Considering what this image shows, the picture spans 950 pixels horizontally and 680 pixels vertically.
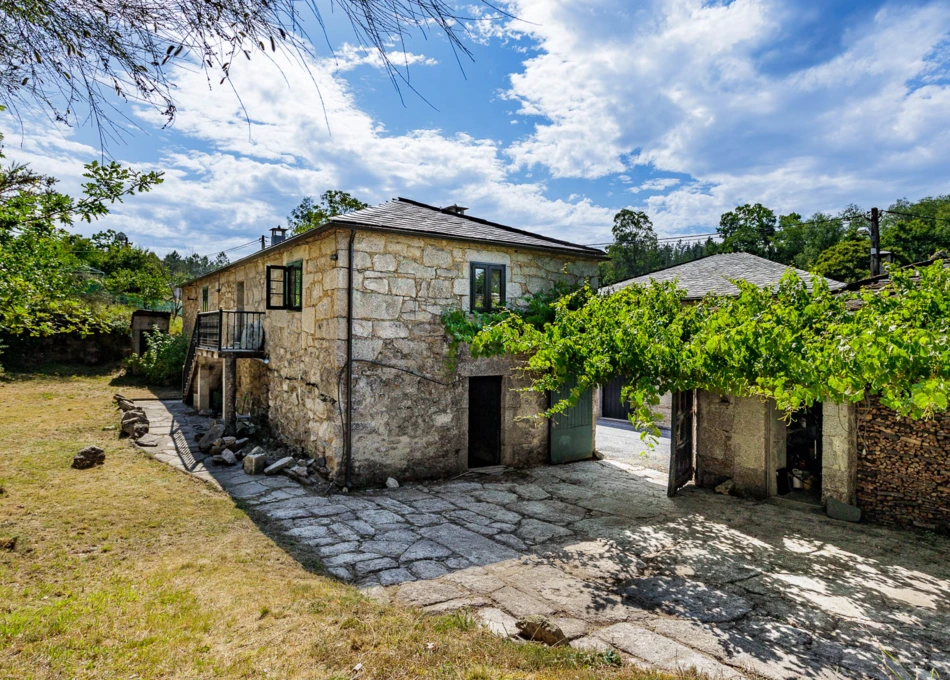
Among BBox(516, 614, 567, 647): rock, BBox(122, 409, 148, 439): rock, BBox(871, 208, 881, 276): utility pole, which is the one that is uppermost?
BBox(871, 208, 881, 276): utility pole

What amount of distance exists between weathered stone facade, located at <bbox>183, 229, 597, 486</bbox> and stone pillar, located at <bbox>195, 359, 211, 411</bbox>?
515 centimetres

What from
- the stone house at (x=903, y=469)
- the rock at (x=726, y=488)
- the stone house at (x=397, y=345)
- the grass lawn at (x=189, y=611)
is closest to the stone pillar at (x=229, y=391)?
the stone house at (x=397, y=345)

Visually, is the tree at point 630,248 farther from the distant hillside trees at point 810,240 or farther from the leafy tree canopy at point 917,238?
the leafy tree canopy at point 917,238

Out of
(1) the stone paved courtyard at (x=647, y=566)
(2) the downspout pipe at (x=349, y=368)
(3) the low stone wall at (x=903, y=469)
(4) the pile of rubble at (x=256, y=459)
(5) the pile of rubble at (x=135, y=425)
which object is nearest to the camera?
(1) the stone paved courtyard at (x=647, y=566)

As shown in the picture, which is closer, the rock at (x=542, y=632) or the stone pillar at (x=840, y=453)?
the rock at (x=542, y=632)

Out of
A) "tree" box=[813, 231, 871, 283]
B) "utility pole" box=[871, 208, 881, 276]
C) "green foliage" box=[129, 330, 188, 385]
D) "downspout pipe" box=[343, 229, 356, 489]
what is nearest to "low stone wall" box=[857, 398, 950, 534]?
"downspout pipe" box=[343, 229, 356, 489]

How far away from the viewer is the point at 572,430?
1138cm

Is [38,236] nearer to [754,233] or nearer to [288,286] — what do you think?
[288,286]

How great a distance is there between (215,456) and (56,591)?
18.7ft

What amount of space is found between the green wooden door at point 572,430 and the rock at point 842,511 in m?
4.71

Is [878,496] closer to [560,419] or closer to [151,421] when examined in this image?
[560,419]

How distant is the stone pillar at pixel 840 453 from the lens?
799cm

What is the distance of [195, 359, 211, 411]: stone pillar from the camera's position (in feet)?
48.3

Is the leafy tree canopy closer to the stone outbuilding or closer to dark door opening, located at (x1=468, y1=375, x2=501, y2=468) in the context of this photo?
the stone outbuilding
